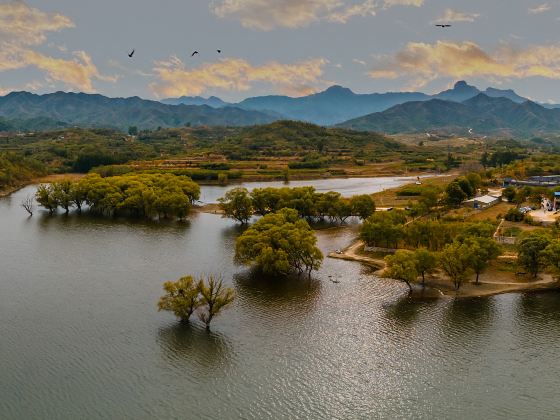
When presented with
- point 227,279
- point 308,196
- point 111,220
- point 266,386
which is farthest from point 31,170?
point 266,386

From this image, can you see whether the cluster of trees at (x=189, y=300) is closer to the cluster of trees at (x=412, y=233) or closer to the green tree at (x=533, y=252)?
the cluster of trees at (x=412, y=233)

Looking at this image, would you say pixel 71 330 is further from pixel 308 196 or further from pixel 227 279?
pixel 308 196

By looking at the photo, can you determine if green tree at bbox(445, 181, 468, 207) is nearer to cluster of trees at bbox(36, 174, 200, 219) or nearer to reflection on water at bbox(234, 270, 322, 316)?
cluster of trees at bbox(36, 174, 200, 219)

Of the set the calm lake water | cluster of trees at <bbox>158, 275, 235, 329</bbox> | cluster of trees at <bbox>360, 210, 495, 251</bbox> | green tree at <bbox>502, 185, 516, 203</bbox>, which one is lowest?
the calm lake water

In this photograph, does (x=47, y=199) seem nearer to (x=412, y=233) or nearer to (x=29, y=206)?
(x=29, y=206)

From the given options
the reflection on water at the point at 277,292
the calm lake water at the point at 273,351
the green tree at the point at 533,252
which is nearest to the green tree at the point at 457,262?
the calm lake water at the point at 273,351

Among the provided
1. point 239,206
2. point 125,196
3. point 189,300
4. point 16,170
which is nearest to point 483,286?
point 189,300

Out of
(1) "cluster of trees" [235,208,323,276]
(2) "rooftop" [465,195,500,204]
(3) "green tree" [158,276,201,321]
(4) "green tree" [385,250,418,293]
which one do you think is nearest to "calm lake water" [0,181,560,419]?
(3) "green tree" [158,276,201,321]

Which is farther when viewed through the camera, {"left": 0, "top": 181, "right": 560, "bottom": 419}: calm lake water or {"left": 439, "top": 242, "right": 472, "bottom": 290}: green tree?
{"left": 439, "top": 242, "right": 472, "bottom": 290}: green tree
